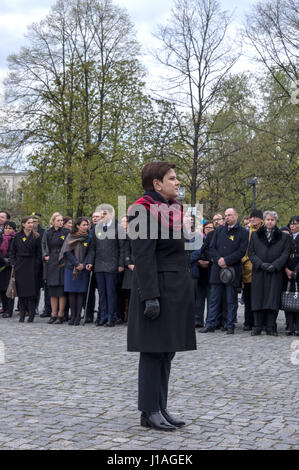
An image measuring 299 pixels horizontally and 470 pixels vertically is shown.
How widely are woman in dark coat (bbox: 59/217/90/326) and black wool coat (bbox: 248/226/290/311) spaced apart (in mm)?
3159

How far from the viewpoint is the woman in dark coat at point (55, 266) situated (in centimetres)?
1340

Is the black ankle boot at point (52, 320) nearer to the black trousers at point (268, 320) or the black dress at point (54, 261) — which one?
the black dress at point (54, 261)

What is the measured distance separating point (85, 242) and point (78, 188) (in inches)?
670

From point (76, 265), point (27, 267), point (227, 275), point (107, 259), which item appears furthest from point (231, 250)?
point (27, 267)

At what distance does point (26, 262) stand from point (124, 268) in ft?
6.47

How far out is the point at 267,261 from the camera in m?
11.8

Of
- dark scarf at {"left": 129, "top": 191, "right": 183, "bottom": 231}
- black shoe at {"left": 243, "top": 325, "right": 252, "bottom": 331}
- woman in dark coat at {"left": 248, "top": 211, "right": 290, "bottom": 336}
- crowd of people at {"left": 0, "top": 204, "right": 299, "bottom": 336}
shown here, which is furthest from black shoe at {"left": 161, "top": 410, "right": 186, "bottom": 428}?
black shoe at {"left": 243, "top": 325, "right": 252, "bottom": 331}

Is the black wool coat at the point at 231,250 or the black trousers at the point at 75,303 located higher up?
the black wool coat at the point at 231,250

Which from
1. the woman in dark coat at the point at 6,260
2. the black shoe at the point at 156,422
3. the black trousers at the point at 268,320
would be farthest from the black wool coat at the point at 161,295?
the woman in dark coat at the point at 6,260

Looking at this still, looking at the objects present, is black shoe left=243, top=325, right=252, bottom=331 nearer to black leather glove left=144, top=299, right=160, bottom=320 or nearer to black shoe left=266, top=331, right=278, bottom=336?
black shoe left=266, top=331, right=278, bottom=336

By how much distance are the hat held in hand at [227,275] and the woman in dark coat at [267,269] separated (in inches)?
14.1

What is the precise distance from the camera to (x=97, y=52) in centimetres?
3181

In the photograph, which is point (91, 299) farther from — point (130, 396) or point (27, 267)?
point (130, 396)

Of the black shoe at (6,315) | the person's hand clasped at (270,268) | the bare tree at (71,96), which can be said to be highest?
the bare tree at (71,96)
